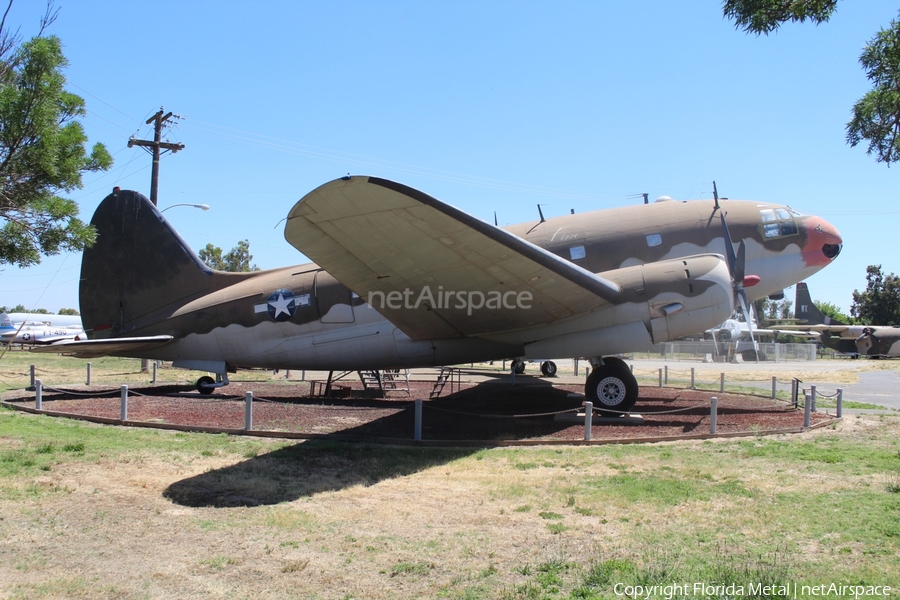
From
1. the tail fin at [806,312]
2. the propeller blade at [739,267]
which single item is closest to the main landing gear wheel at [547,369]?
the propeller blade at [739,267]

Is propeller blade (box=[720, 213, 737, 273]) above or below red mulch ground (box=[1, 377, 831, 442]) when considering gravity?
above

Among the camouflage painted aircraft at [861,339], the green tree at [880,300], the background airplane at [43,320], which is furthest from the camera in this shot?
the green tree at [880,300]

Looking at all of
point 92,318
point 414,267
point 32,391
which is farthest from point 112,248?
point 414,267

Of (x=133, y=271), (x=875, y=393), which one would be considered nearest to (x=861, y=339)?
(x=875, y=393)

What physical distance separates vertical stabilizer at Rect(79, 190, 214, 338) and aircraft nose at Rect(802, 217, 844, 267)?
586 inches

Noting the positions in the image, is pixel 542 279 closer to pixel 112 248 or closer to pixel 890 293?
pixel 112 248

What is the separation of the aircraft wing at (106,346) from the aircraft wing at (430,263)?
693 centimetres

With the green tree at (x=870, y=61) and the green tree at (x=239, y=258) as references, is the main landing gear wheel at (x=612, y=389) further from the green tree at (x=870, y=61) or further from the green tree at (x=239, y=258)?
the green tree at (x=239, y=258)

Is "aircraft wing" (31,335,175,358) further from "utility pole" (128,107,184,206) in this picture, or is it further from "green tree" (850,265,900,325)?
"green tree" (850,265,900,325)

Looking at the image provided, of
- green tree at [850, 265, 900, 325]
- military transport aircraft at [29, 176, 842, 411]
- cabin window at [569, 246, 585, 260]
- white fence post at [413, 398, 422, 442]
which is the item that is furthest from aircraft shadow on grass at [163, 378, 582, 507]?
green tree at [850, 265, 900, 325]

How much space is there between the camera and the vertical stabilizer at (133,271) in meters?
16.7

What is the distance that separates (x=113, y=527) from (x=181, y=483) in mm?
1692

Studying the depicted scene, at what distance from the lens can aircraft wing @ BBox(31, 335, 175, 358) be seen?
14.2 meters

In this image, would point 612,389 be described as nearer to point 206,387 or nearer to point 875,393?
point 206,387
